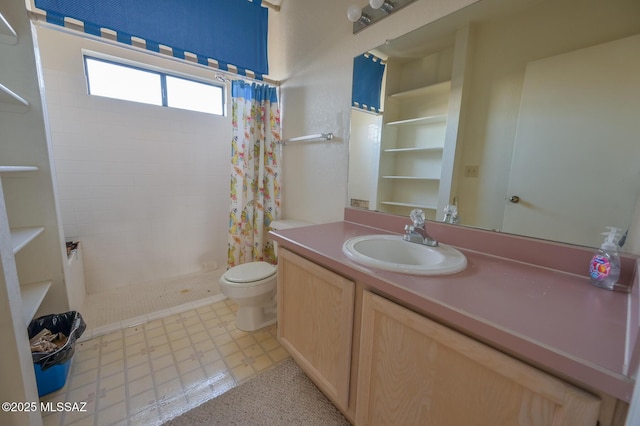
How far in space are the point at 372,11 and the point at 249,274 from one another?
183 cm

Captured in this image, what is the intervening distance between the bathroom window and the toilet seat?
1788 millimetres

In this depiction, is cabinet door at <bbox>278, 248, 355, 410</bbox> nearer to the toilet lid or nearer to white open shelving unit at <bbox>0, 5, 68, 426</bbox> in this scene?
the toilet lid

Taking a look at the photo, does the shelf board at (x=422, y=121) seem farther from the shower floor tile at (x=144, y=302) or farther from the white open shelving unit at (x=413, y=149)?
the shower floor tile at (x=144, y=302)

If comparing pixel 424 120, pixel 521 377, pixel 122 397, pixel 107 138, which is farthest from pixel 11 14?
pixel 521 377

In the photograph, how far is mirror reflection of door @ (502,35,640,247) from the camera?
0.77 meters

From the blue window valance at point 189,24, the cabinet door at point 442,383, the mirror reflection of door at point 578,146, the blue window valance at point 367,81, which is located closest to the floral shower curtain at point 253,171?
the blue window valance at point 189,24

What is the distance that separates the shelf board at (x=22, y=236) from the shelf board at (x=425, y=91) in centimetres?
185

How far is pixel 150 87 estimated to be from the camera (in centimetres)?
228

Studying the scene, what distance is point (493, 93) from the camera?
40.5 inches

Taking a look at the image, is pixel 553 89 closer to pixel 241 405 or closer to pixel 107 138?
pixel 241 405

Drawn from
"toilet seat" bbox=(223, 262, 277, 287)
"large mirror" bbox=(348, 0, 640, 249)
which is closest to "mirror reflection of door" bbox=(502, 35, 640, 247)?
"large mirror" bbox=(348, 0, 640, 249)

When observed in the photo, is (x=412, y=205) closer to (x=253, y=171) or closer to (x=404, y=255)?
(x=404, y=255)

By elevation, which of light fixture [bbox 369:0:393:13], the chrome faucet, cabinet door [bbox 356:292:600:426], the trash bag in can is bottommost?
the trash bag in can

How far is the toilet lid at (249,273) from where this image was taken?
63.7 inches
